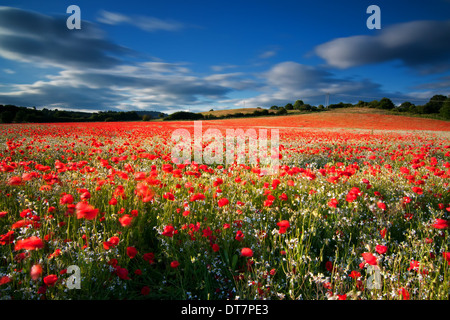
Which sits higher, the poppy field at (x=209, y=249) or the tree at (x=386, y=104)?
the tree at (x=386, y=104)

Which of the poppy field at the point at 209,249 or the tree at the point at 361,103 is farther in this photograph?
the tree at the point at 361,103

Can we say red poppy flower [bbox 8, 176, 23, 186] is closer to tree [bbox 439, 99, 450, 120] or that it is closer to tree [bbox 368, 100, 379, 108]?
tree [bbox 439, 99, 450, 120]

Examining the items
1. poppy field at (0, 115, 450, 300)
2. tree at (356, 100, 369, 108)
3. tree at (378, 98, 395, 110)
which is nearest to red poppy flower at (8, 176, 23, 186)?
poppy field at (0, 115, 450, 300)

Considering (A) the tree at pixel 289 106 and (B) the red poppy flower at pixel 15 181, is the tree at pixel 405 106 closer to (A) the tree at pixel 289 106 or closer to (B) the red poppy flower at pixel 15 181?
(A) the tree at pixel 289 106

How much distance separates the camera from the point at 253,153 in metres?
8.69

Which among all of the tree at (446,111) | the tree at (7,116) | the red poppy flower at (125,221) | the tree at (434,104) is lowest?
the red poppy flower at (125,221)

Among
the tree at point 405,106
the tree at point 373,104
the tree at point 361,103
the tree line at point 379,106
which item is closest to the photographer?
the tree line at point 379,106

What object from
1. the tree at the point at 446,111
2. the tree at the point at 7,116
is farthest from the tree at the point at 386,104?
the tree at the point at 7,116

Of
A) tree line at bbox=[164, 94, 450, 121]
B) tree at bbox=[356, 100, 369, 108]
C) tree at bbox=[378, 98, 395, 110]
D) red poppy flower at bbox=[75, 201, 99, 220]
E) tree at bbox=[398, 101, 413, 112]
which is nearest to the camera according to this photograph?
red poppy flower at bbox=[75, 201, 99, 220]

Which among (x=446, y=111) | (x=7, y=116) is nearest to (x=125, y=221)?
(x=7, y=116)

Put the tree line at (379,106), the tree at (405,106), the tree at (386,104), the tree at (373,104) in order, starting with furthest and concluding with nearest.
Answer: the tree at (373,104) → the tree at (386,104) → the tree at (405,106) → the tree line at (379,106)

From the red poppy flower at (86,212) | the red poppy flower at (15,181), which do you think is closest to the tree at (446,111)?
the red poppy flower at (86,212)

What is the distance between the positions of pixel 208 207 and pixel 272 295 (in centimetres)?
178
